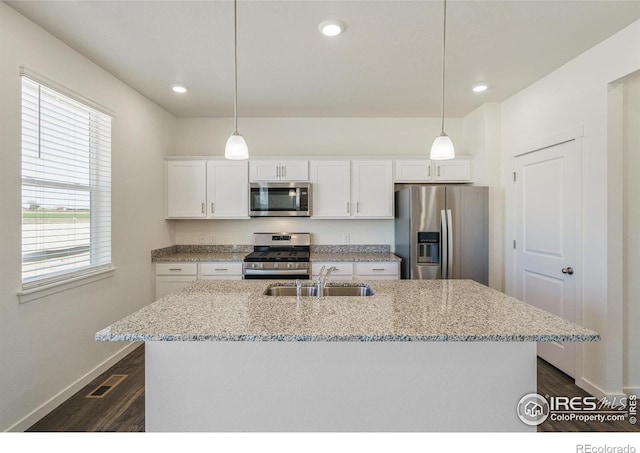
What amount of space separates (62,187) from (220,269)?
5.42 feet

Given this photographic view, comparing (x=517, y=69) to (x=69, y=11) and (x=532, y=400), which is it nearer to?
(x=532, y=400)

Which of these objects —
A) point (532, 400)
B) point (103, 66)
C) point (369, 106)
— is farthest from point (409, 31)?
point (103, 66)

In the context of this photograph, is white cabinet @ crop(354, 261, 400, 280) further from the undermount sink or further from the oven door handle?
the undermount sink

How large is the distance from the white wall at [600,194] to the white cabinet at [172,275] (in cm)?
358

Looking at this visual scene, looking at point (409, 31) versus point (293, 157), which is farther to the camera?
point (293, 157)

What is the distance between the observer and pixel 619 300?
7.68 feet

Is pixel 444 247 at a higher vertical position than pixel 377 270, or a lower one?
higher

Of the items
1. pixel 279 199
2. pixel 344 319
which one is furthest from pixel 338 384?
pixel 279 199

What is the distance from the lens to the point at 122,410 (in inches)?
89.7

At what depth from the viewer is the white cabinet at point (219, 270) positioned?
3.68m

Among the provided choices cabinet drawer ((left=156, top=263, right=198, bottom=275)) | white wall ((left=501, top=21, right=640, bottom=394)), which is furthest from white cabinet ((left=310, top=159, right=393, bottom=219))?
white wall ((left=501, top=21, right=640, bottom=394))

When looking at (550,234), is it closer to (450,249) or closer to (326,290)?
(450,249)

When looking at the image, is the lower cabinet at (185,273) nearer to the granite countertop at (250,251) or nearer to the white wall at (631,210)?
the granite countertop at (250,251)

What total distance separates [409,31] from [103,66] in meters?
2.45
